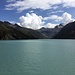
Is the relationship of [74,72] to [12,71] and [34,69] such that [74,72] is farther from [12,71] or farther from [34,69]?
[12,71]

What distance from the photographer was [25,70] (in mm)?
46062

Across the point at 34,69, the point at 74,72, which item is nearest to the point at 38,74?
the point at 34,69

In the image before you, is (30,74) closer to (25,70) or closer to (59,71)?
(25,70)

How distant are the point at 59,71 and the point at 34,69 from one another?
6.21 m

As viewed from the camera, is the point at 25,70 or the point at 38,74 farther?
the point at 25,70

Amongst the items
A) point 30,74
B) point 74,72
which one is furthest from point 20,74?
point 74,72

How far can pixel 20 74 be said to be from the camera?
42062mm

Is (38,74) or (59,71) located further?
(59,71)

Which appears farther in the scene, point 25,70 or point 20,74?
point 25,70

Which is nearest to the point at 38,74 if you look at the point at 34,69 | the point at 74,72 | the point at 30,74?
the point at 30,74

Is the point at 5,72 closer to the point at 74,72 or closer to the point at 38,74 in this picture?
the point at 38,74

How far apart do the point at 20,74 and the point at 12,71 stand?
3653 mm

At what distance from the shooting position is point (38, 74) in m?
41.9

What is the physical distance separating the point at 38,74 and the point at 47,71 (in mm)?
3800
